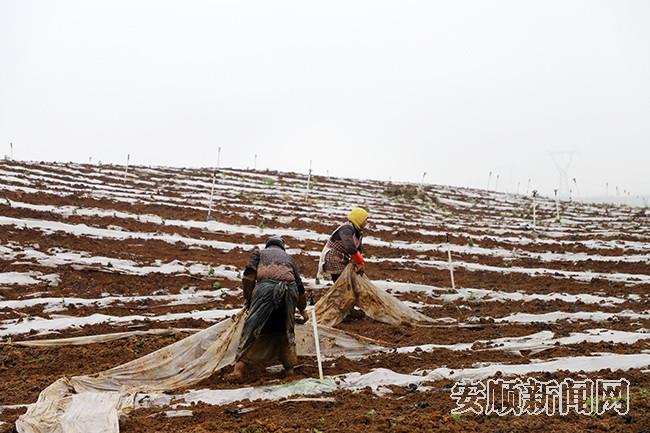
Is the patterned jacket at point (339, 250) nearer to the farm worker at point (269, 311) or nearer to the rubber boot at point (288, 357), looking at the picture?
the farm worker at point (269, 311)

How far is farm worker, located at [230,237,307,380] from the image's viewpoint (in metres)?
5.71

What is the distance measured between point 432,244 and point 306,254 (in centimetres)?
478

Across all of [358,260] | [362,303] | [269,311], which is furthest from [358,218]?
[269,311]

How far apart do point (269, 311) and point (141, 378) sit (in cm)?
142

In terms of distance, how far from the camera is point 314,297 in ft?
32.8

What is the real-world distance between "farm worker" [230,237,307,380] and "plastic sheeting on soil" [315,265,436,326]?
194 cm

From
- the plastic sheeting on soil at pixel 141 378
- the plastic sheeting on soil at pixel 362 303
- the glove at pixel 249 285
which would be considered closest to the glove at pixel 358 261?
the plastic sheeting on soil at pixel 362 303

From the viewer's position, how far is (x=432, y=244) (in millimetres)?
17391

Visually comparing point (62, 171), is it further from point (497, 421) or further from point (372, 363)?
point (497, 421)

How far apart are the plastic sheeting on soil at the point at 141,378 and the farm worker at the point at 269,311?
0.67 ft

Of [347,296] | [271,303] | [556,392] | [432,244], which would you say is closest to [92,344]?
[271,303]

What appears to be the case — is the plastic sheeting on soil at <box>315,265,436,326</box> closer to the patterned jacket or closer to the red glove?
the red glove

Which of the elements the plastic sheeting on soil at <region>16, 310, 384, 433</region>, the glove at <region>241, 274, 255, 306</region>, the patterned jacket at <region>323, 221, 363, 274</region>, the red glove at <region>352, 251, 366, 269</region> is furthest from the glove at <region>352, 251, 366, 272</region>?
the glove at <region>241, 274, 255, 306</region>

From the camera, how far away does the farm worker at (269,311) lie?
18.7 ft
